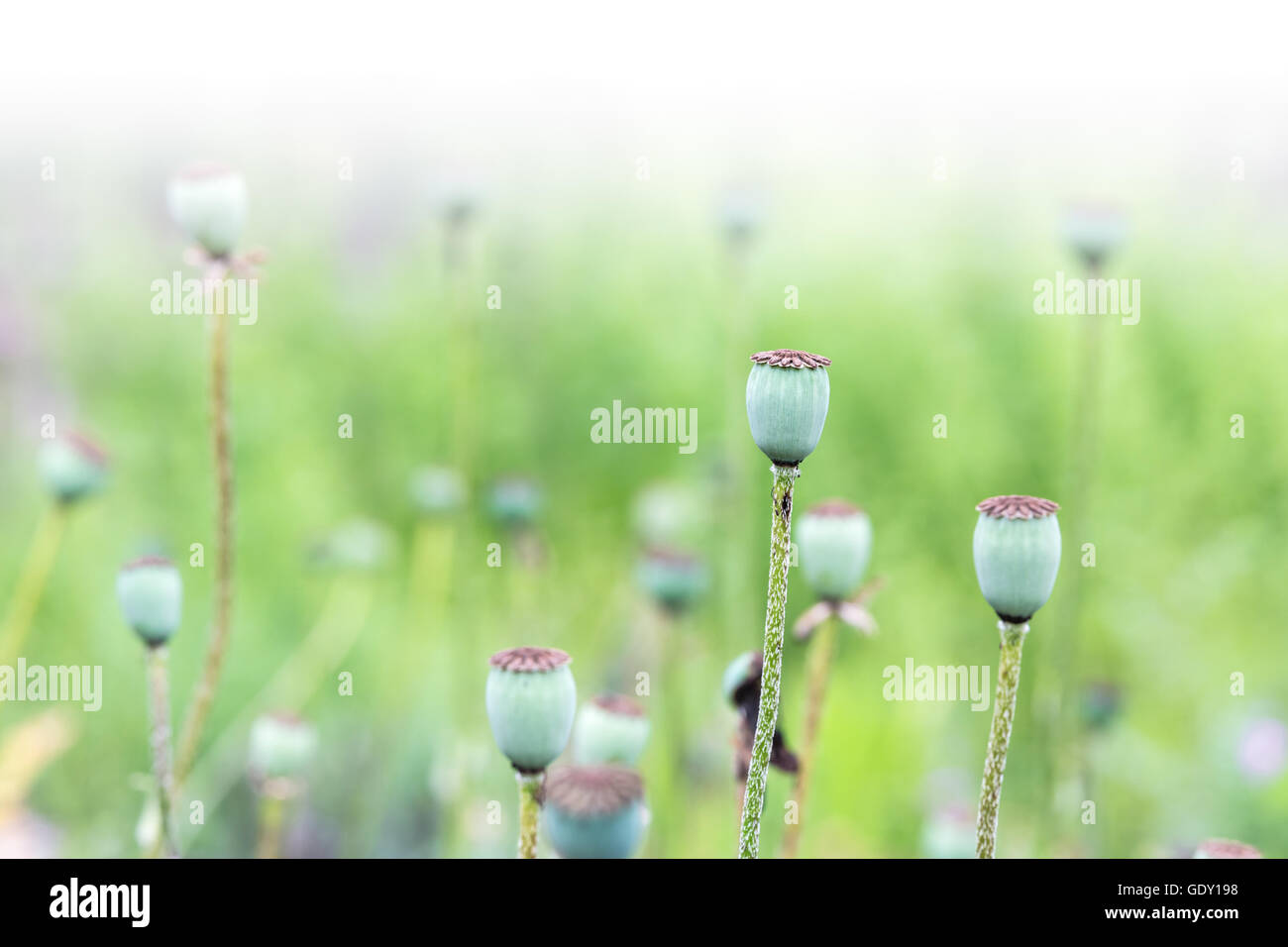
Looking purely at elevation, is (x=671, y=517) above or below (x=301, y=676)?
above

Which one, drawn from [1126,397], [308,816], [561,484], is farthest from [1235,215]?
[308,816]

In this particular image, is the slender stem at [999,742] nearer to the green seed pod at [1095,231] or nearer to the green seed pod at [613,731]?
the green seed pod at [613,731]

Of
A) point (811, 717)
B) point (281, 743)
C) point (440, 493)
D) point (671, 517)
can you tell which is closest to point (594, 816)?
point (811, 717)

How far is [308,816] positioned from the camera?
1711mm

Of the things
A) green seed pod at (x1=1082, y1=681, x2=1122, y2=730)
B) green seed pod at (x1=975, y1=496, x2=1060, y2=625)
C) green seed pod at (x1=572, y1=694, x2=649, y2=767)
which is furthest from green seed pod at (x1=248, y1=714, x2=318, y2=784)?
green seed pod at (x1=1082, y1=681, x2=1122, y2=730)

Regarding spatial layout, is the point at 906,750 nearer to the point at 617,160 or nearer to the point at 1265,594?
the point at 1265,594

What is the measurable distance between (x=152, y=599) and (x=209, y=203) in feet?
0.73

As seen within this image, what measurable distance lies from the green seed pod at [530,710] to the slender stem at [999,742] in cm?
15

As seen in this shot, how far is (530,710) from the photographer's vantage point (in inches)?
19.7

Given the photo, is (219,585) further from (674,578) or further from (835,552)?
(674,578)

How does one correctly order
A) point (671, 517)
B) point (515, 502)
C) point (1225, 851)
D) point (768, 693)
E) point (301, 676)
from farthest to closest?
point (301, 676) → point (671, 517) → point (515, 502) → point (1225, 851) → point (768, 693)

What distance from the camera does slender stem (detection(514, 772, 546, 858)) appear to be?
501 mm

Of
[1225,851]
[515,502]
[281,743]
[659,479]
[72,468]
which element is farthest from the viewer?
[659,479]

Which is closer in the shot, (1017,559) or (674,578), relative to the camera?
(1017,559)
